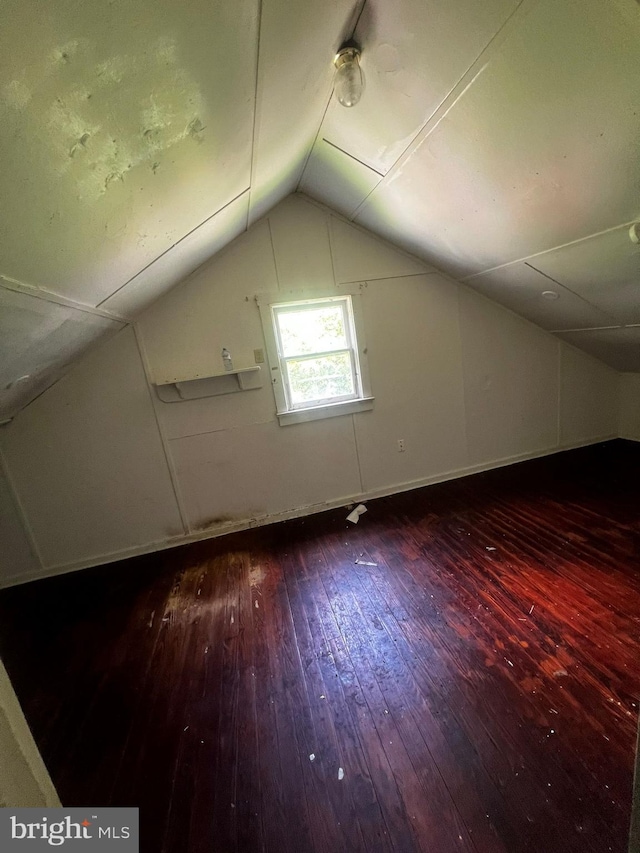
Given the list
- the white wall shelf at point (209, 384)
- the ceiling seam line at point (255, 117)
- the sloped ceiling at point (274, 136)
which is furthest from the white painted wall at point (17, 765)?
the white wall shelf at point (209, 384)

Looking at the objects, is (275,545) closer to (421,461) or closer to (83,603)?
(83,603)

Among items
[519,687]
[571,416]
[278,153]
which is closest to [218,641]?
[519,687]

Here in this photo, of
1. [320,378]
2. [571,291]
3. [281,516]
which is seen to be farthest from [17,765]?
[571,291]

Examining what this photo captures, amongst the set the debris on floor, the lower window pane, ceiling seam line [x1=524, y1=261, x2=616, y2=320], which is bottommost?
the debris on floor

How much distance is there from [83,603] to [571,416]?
4629 millimetres

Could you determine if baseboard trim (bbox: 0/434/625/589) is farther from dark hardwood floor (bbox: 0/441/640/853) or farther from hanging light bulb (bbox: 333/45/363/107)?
hanging light bulb (bbox: 333/45/363/107)

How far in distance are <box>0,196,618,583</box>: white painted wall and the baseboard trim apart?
2 centimetres

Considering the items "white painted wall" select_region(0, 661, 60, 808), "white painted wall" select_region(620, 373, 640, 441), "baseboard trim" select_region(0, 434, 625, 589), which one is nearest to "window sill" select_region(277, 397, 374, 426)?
"baseboard trim" select_region(0, 434, 625, 589)

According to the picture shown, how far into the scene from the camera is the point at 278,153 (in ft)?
5.36

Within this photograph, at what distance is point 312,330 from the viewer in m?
2.79

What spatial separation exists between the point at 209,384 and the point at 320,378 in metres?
0.93

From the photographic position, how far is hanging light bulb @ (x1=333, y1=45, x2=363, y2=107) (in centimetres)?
119

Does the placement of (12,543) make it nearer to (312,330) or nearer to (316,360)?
(316,360)

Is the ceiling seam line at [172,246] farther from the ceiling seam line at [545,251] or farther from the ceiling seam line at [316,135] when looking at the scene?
the ceiling seam line at [545,251]
